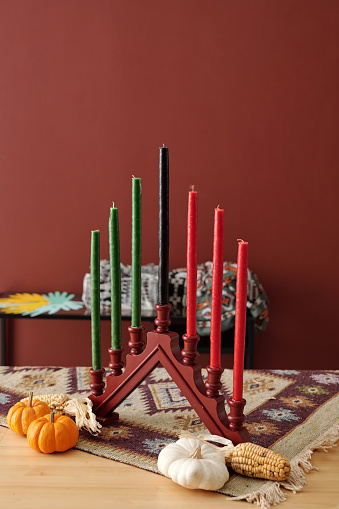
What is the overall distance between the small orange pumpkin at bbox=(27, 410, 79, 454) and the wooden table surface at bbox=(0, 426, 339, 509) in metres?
0.01

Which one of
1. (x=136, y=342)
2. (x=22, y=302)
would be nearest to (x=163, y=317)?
(x=136, y=342)

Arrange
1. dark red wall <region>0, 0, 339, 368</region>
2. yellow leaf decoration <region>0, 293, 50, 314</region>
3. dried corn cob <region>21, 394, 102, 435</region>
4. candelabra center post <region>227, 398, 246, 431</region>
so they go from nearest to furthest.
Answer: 1. candelabra center post <region>227, 398, 246, 431</region>
2. dried corn cob <region>21, 394, 102, 435</region>
3. yellow leaf decoration <region>0, 293, 50, 314</region>
4. dark red wall <region>0, 0, 339, 368</region>

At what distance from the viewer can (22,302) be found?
280 cm

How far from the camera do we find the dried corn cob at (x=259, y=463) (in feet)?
2.81

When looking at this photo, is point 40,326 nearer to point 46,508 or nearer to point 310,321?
point 310,321

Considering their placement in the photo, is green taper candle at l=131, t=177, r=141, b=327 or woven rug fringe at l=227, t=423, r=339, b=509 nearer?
woven rug fringe at l=227, t=423, r=339, b=509

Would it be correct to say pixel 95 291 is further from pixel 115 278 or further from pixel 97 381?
pixel 97 381

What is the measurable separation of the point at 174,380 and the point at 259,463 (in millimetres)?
198

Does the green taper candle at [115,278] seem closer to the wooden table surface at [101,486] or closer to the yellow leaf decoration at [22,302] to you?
the wooden table surface at [101,486]

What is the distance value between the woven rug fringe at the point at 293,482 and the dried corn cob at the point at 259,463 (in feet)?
0.05

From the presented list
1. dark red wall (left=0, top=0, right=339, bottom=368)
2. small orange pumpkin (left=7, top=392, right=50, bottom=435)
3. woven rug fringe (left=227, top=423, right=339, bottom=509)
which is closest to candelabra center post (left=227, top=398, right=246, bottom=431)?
woven rug fringe (left=227, top=423, right=339, bottom=509)

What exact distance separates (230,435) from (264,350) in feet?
6.96

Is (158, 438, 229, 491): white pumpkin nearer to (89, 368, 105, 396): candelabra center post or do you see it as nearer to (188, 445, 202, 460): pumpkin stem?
(188, 445, 202, 460): pumpkin stem

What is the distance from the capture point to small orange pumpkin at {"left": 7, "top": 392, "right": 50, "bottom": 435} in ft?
3.34
